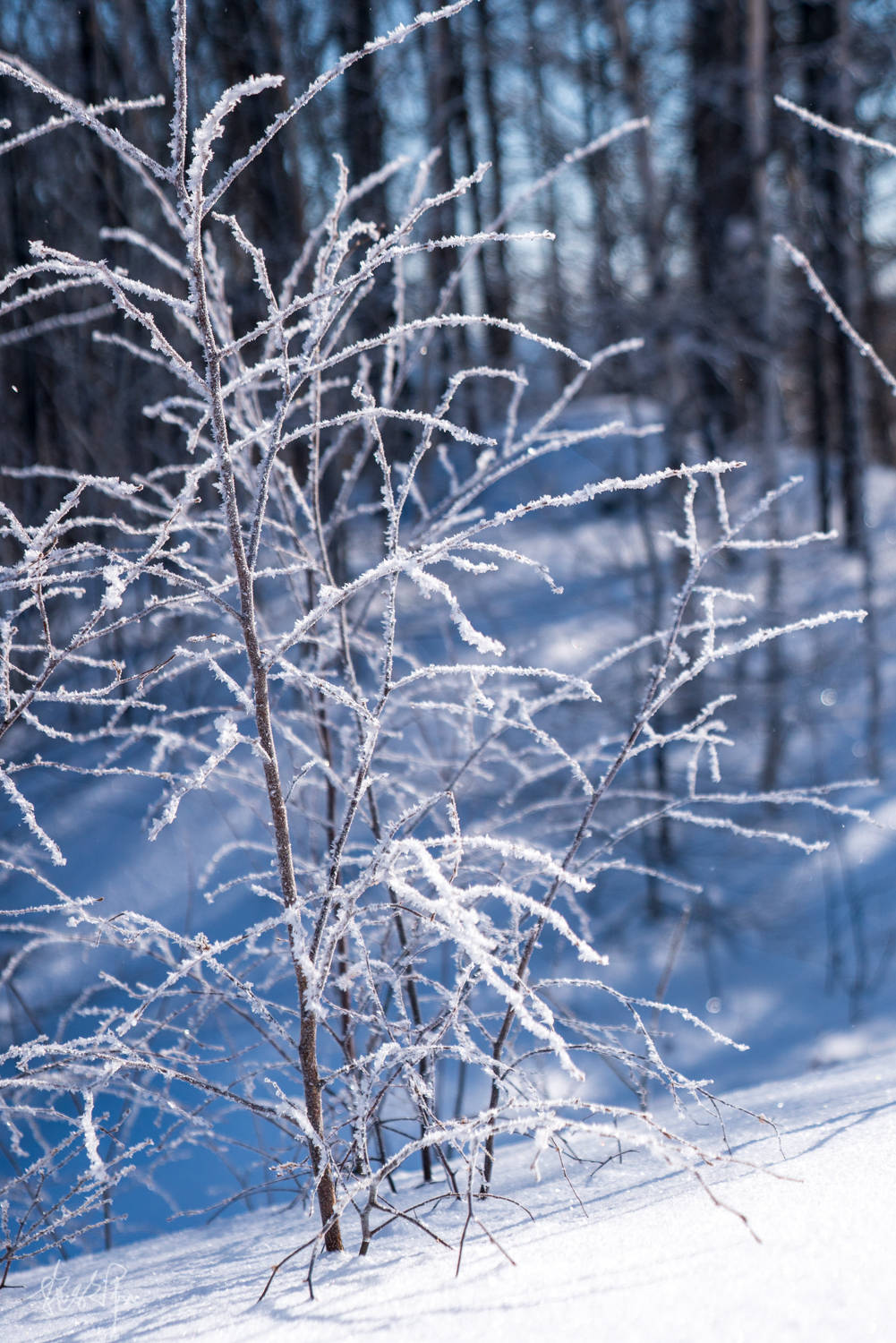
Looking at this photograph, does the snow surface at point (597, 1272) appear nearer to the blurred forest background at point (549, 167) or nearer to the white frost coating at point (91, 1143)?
the white frost coating at point (91, 1143)

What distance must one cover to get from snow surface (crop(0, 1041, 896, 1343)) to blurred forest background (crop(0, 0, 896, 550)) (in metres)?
4.71

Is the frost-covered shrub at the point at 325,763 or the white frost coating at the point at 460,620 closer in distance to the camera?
the white frost coating at the point at 460,620

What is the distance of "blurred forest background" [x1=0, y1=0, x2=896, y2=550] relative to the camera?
5840 millimetres

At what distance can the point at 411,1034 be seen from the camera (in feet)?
4.35

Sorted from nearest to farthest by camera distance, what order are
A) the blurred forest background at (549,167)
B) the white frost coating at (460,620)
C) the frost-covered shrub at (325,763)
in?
the white frost coating at (460,620) < the frost-covered shrub at (325,763) < the blurred forest background at (549,167)

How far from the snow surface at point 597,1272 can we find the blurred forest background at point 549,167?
15.5 feet

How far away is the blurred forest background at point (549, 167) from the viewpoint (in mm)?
5840

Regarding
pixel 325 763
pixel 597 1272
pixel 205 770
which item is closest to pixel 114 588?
pixel 205 770

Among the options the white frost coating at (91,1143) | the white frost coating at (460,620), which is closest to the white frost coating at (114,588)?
the white frost coating at (460,620)

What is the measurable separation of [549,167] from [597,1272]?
7259 millimetres

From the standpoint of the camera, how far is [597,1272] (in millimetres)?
974

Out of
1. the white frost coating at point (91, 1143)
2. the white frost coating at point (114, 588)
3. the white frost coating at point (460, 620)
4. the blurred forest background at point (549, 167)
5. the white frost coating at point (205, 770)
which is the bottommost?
the white frost coating at point (91, 1143)

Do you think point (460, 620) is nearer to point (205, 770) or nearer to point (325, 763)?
point (205, 770)

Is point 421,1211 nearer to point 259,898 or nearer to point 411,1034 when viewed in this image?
point 411,1034
